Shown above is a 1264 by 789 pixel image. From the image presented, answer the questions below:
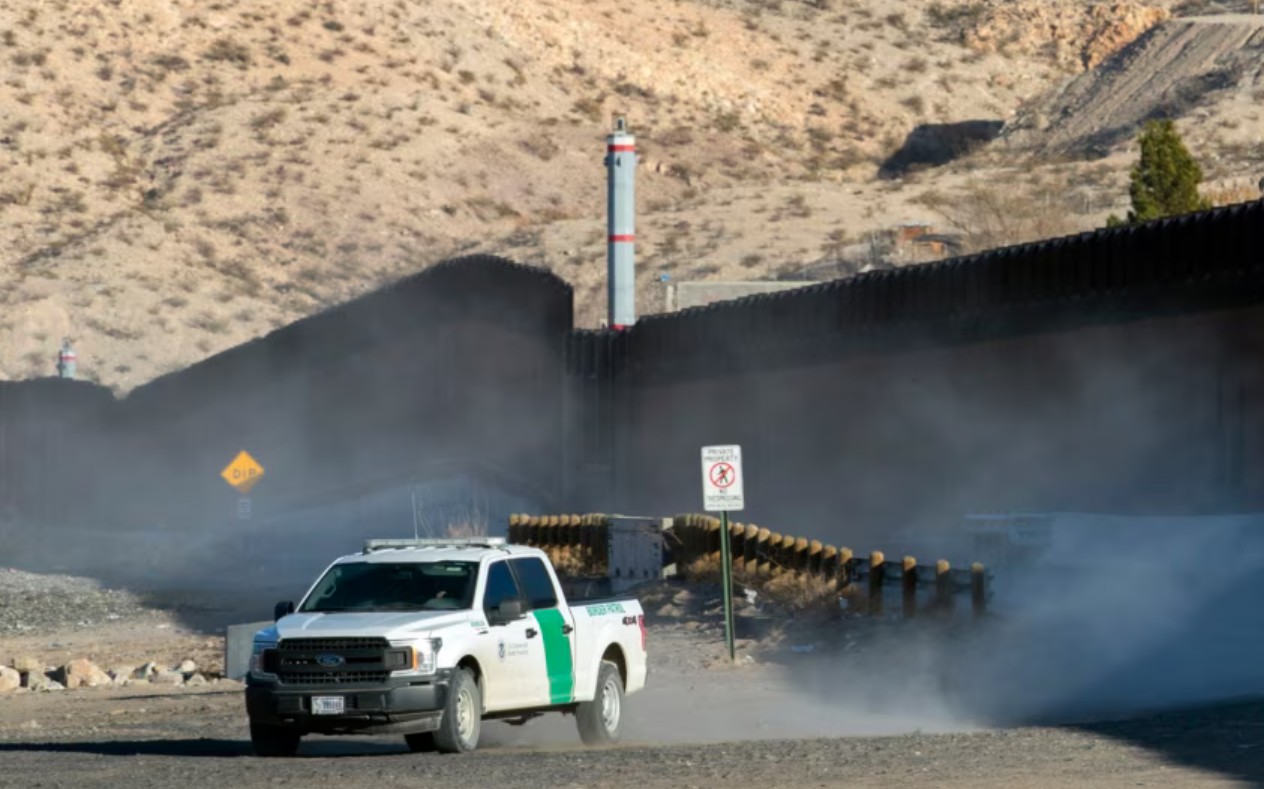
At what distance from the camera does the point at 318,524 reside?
64.2m

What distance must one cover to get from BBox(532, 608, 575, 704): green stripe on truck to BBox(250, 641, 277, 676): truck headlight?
2.30 metres

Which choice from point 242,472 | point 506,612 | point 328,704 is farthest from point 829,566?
point 242,472

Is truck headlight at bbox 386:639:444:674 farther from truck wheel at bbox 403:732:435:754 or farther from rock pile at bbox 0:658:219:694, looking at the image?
rock pile at bbox 0:658:219:694

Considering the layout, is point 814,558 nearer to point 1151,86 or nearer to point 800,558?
point 800,558

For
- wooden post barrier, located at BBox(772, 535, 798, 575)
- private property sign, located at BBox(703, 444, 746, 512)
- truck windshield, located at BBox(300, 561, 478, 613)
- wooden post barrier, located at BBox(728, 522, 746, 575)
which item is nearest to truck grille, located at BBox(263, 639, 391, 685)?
truck windshield, located at BBox(300, 561, 478, 613)

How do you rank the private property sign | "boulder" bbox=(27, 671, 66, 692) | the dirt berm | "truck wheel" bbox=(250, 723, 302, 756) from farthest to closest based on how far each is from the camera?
the dirt berm → "boulder" bbox=(27, 671, 66, 692) → the private property sign → "truck wheel" bbox=(250, 723, 302, 756)

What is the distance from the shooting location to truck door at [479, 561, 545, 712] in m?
17.9

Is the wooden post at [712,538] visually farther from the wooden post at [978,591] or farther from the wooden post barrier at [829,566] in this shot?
the wooden post at [978,591]

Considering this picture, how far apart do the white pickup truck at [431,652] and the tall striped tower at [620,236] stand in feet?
111

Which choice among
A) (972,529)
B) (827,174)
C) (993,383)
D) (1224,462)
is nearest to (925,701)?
(972,529)

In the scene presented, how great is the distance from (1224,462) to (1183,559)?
15.1ft

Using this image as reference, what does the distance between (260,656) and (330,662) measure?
2.33 feet

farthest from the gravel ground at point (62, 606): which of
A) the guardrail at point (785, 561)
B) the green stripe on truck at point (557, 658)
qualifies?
the green stripe on truck at point (557, 658)

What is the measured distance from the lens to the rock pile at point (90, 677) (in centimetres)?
3023
